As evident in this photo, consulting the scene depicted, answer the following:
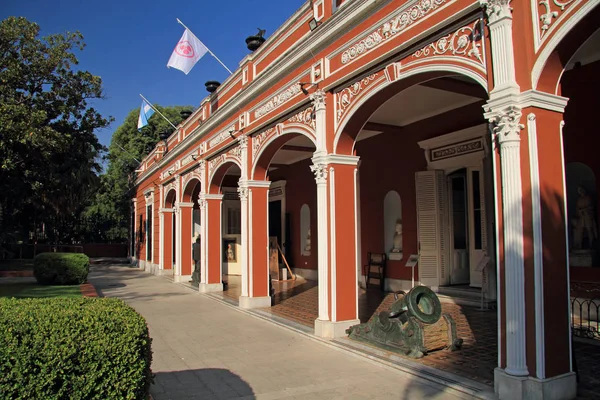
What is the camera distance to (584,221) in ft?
22.4

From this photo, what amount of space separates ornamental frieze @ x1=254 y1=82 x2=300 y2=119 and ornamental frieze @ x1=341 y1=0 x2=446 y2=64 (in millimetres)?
1513

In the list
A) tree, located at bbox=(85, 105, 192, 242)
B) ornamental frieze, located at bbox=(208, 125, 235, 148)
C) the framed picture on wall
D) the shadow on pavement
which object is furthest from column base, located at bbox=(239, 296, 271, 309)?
tree, located at bbox=(85, 105, 192, 242)

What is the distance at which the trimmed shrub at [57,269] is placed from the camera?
1314 cm

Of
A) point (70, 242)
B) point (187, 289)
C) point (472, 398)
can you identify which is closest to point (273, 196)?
point (187, 289)

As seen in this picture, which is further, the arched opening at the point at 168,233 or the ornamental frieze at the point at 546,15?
the arched opening at the point at 168,233

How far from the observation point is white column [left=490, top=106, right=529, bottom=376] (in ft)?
13.3

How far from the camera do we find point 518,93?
4.15 meters

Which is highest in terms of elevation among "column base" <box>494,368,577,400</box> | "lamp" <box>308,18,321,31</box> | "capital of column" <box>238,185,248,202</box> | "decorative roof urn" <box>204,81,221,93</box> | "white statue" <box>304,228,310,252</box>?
"decorative roof urn" <box>204,81,221,93</box>

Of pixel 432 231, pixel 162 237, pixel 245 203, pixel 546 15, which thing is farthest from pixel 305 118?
pixel 162 237

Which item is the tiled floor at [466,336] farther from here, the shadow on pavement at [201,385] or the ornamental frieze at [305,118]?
the ornamental frieze at [305,118]

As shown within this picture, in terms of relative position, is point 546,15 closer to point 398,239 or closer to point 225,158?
point 398,239

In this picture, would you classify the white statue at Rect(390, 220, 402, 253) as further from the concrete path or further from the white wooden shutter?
the concrete path

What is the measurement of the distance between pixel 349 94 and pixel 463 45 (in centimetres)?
218

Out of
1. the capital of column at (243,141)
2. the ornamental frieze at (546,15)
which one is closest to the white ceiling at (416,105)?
the capital of column at (243,141)
